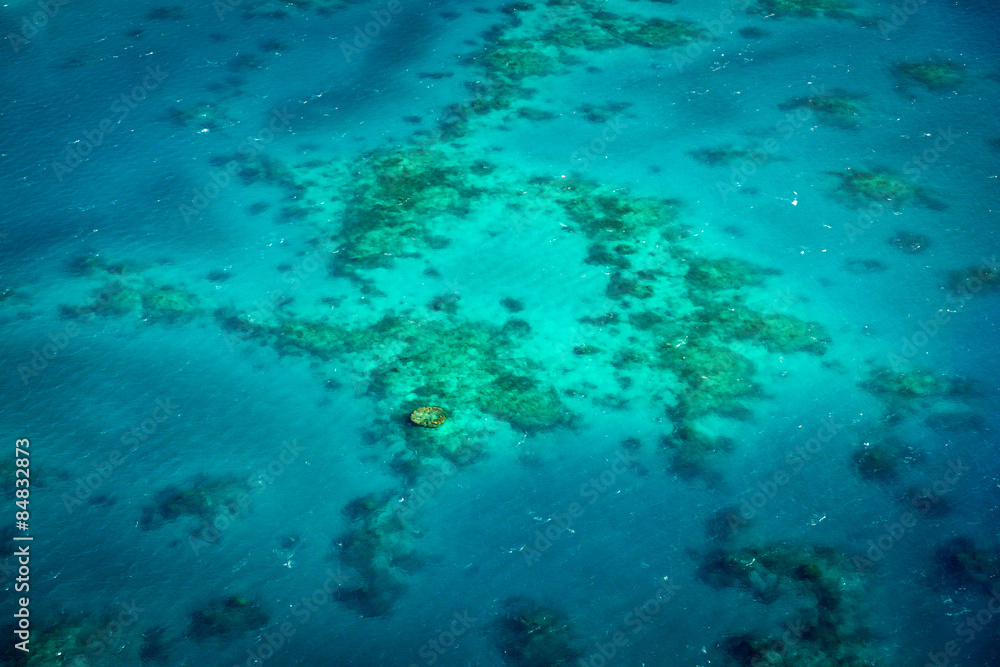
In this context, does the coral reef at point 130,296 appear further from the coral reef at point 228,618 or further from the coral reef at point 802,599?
the coral reef at point 802,599

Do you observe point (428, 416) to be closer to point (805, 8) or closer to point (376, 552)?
point (376, 552)

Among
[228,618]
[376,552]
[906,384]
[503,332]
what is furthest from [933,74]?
[228,618]

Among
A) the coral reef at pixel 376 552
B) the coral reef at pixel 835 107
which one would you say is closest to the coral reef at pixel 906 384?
the coral reef at pixel 835 107

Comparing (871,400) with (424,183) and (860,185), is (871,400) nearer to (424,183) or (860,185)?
(860,185)

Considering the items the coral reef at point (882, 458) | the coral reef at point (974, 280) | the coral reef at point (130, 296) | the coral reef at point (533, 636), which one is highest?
the coral reef at point (130, 296)

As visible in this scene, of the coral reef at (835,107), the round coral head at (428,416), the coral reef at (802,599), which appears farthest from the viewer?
the coral reef at (835,107)
